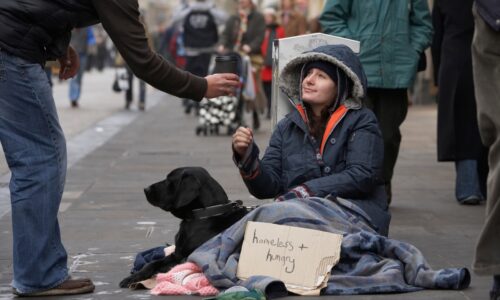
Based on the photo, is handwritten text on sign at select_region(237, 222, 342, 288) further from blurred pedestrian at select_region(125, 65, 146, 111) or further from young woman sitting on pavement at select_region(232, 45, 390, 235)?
blurred pedestrian at select_region(125, 65, 146, 111)

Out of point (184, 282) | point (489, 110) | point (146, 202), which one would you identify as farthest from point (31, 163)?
point (146, 202)

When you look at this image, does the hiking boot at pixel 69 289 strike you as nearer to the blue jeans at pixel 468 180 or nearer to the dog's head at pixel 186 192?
the dog's head at pixel 186 192

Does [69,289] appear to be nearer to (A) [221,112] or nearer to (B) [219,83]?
(B) [219,83]

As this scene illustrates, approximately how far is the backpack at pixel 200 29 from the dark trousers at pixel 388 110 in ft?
38.8

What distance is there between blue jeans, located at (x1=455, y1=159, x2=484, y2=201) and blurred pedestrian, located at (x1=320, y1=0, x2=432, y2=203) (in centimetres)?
83

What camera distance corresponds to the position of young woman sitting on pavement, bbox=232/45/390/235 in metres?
6.01

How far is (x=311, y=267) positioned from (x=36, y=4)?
1.60 m

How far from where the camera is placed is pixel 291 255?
18.2ft

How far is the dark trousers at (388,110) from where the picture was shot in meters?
8.25

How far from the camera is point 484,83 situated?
486 cm

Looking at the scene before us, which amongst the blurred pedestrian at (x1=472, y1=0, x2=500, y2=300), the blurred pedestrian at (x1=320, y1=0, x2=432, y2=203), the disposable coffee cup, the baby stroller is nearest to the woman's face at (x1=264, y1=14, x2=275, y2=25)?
the baby stroller

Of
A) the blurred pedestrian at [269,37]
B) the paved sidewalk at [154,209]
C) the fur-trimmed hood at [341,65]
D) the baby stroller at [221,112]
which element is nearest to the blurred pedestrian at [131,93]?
the blurred pedestrian at [269,37]

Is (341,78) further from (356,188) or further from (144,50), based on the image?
(144,50)

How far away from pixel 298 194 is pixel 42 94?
4.28ft
